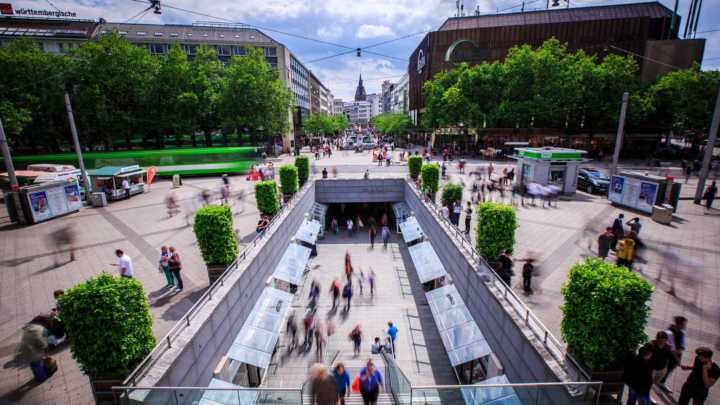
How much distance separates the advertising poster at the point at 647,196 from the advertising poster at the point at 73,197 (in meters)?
33.9

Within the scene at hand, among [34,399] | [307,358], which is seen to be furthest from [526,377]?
[34,399]

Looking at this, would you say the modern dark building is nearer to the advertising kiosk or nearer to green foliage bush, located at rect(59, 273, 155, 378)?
the advertising kiosk

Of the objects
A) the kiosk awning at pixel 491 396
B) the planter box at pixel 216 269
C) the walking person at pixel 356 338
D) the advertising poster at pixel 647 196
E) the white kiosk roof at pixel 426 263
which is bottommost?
the walking person at pixel 356 338

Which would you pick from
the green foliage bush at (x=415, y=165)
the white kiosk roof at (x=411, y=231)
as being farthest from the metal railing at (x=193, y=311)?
the green foliage bush at (x=415, y=165)

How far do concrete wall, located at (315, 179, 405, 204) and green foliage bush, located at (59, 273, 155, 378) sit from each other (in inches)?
753

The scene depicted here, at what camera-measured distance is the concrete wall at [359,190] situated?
974 inches

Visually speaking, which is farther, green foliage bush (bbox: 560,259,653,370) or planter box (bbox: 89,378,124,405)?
planter box (bbox: 89,378,124,405)

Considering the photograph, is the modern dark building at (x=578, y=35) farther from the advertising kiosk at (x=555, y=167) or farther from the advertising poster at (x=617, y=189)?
the advertising poster at (x=617, y=189)

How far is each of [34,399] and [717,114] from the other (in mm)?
29695

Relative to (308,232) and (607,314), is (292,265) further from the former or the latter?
(607,314)

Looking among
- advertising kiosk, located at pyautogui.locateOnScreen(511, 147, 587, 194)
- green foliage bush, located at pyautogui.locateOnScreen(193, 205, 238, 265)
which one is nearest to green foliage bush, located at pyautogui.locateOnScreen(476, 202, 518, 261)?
green foliage bush, located at pyautogui.locateOnScreen(193, 205, 238, 265)

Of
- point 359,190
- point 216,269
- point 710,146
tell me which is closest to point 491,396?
point 216,269

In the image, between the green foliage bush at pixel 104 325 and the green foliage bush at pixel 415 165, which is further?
the green foliage bush at pixel 415 165

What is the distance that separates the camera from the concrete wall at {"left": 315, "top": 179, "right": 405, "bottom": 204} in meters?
24.7
